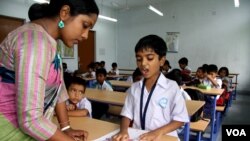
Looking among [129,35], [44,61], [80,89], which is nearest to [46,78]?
[44,61]

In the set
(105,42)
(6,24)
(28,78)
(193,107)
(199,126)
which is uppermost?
(6,24)

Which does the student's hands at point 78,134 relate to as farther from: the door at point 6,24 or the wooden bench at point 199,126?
the door at point 6,24

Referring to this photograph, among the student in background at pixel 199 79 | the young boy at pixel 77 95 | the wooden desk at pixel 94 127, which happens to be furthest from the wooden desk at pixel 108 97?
the student in background at pixel 199 79

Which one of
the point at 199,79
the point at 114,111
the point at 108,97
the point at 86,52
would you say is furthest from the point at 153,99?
the point at 86,52

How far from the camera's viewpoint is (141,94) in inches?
57.9

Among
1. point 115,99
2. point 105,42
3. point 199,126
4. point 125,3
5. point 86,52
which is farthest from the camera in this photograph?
point 105,42

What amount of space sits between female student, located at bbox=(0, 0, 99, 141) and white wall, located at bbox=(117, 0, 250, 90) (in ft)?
27.0

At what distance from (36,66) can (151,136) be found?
76 centimetres

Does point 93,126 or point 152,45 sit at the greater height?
point 152,45

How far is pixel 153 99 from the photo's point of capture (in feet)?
4.71

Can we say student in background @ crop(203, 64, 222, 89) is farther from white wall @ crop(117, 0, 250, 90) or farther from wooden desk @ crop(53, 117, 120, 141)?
white wall @ crop(117, 0, 250, 90)

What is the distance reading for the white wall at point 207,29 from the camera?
808 cm

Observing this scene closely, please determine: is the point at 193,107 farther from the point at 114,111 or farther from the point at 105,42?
the point at 105,42

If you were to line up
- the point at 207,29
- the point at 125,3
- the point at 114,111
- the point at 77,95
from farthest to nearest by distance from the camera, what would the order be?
the point at 125,3 → the point at 207,29 → the point at 114,111 → the point at 77,95
